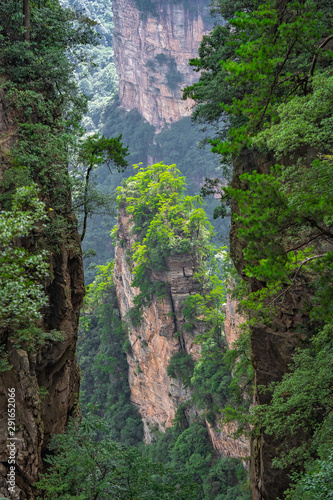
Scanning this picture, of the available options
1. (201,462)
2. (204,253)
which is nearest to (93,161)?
(204,253)

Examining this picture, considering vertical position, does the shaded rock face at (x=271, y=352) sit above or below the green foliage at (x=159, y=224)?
below

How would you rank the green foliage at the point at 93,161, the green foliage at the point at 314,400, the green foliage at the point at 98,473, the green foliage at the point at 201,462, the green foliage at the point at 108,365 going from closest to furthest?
the green foliage at the point at 314,400 < the green foliage at the point at 98,473 < the green foliage at the point at 93,161 < the green foliage at the point at 201,462 < the green foliage at the point at 108,365

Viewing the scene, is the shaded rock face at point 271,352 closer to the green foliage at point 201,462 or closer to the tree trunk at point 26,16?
the tree trunk at point 26,16

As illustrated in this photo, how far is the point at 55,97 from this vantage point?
497 inches

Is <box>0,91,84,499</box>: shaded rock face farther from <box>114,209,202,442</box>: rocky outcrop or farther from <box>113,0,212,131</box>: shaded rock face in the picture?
<box>113,0,212,131</box>: shaded rock face

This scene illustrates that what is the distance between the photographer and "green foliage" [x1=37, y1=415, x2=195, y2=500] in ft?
26.8

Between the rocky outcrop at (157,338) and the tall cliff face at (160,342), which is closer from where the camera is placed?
the tall cliff face at (160,342)

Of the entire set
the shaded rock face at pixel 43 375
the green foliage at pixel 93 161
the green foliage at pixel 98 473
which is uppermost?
the green foliage at pixel 93 161

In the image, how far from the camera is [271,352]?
9555 mm

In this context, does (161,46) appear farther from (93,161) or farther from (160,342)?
(93,161)

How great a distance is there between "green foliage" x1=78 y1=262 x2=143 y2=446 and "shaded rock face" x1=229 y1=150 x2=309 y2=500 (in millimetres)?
23766

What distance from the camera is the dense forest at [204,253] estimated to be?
5.69 meters

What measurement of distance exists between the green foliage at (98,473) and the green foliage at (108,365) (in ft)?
76.4

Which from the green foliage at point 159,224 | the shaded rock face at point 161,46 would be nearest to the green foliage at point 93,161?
the green foliage at point 159,224
